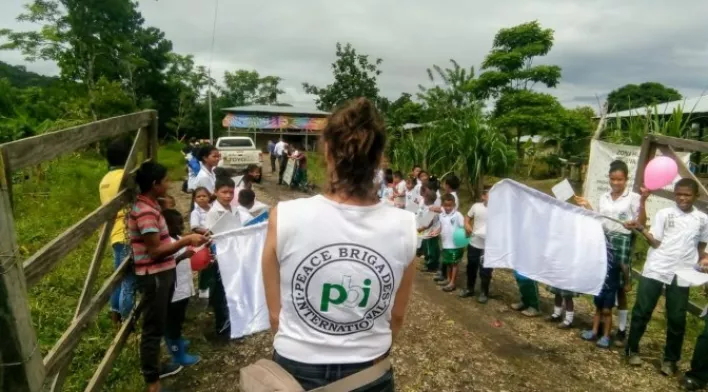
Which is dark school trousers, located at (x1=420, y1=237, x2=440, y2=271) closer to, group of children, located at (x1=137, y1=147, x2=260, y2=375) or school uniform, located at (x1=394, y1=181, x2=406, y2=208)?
school uniform, located at (x1=394, y1=181, x2=406, y2=208)

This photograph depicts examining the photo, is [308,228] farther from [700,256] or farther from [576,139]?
[576,139]

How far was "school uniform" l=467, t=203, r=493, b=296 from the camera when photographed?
5.84 m

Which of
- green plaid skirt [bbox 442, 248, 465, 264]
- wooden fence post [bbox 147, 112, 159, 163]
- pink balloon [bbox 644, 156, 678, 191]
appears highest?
wooden fence post [bbox 147, 112, 159, 163]

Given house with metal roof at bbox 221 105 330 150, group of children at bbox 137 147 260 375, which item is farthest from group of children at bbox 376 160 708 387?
house with metal roof at bbox 221 105 330 150

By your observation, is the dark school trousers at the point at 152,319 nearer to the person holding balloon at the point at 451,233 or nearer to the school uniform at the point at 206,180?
the school uniform at the point at 206,180

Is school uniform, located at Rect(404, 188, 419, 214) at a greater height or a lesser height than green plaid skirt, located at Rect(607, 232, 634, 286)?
lesser

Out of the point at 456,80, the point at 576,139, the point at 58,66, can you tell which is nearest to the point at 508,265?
the point at 456,80

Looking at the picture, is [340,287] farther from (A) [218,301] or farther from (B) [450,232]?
(B) [450,232]

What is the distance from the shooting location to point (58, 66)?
25.6 m

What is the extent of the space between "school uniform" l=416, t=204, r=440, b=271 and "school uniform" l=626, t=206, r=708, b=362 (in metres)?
3.08

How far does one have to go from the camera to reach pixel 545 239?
14.6 ft

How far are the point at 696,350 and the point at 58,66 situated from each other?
98.7ft

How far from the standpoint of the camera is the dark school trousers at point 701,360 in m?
3.84

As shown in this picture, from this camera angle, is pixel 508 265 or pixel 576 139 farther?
pixel 576 139
